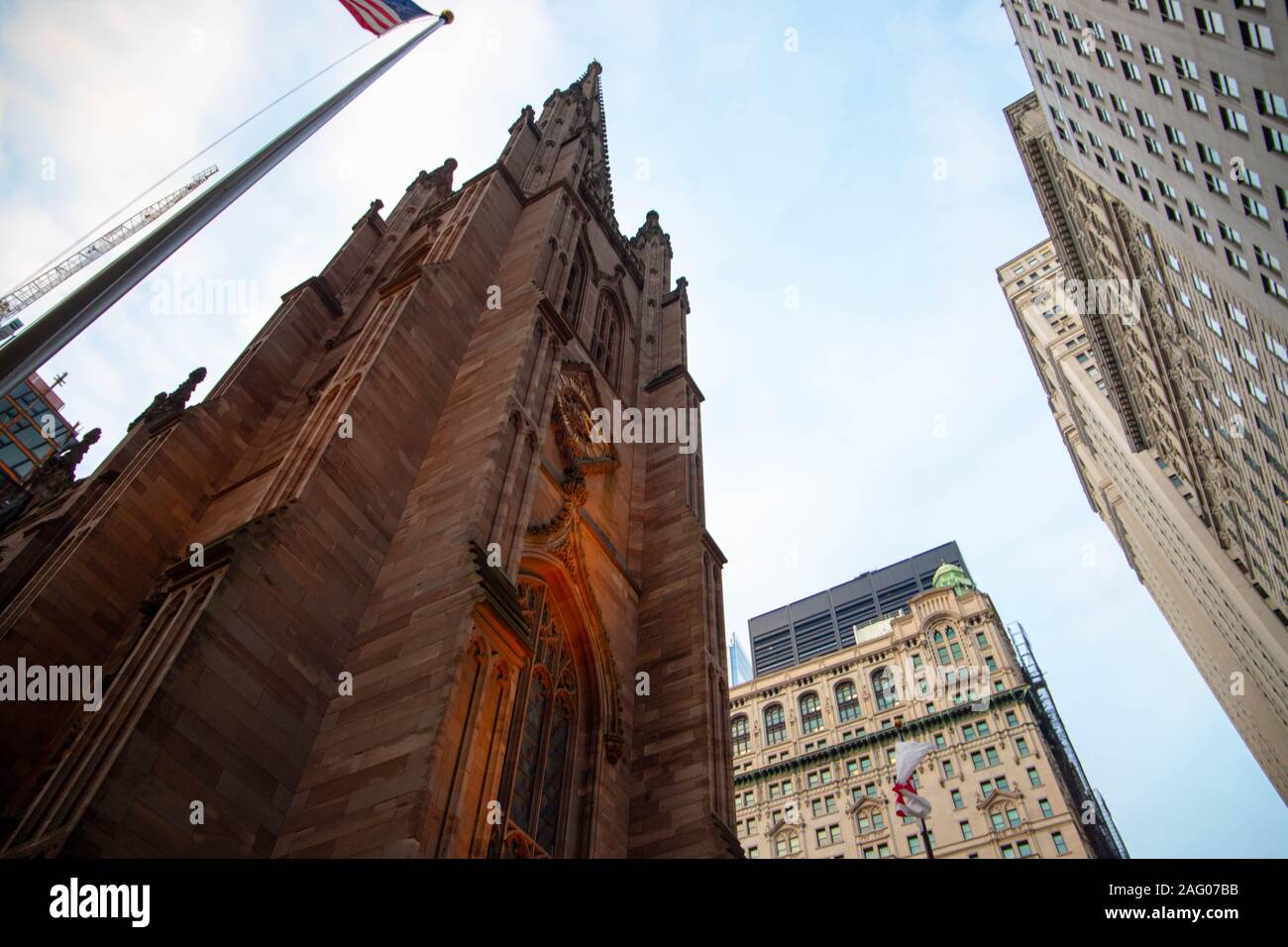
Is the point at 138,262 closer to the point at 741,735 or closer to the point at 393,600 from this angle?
the point at 393,600

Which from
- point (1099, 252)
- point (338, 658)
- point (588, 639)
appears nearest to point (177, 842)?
point (338, 658)

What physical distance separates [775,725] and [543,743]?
60110mm

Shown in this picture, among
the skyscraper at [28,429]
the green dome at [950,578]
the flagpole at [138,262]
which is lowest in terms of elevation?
the flagpole at [138,262]

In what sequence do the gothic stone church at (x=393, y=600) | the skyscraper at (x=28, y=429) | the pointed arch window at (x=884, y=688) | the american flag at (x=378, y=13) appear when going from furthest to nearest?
the pointed arch window at (x=884, y=688)
the skyscraper at (x=28, y=429)
the american flag at (x=378, y=13)
the gothic stone church at (x=393, y=600)

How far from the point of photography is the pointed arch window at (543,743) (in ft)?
46.4

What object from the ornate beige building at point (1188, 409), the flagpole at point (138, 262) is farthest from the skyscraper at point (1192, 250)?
the flagpole at point (138, 262)

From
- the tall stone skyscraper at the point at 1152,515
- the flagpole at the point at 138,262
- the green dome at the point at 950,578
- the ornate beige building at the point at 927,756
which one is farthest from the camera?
the green dome at the point at 950,578

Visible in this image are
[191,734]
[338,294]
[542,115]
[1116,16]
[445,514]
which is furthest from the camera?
[542,115]

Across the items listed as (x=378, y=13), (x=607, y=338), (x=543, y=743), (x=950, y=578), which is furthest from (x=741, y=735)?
(x=378, y=13)

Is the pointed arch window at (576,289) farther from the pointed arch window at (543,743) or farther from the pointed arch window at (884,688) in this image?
the pointed arch window at (884,688)

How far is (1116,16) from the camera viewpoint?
29109 millimetres

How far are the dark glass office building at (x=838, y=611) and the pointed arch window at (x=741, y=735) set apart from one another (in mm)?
33342
